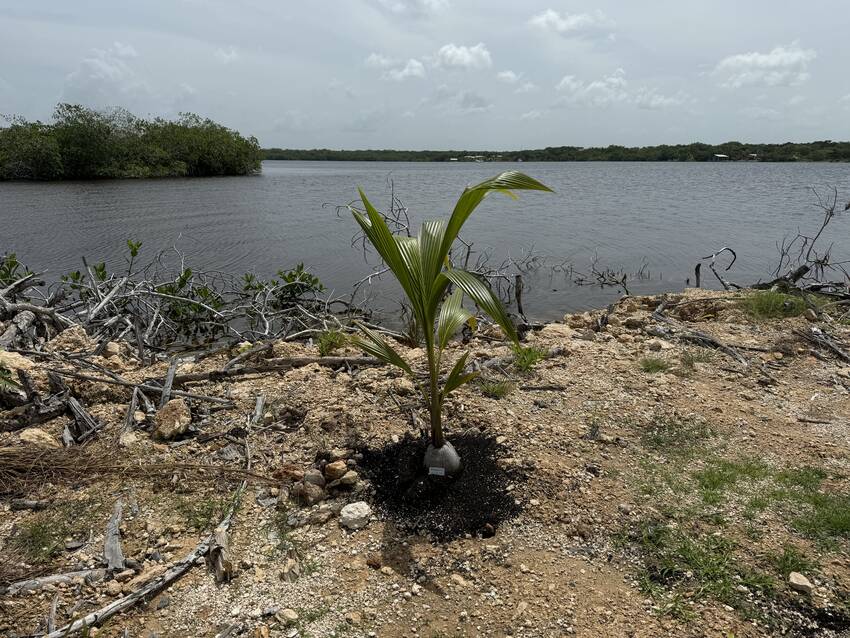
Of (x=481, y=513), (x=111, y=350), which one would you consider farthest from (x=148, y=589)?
(x=111, y=350)

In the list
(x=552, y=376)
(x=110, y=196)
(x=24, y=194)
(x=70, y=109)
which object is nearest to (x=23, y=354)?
(x=552, y=376)

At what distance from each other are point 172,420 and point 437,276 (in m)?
2.32

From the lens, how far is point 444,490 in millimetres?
3041

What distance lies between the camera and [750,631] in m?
2.17

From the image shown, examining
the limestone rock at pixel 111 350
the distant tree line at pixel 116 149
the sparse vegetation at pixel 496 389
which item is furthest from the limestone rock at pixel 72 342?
the distant tree line at pixel 116 149

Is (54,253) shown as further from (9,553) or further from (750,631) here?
(750,631)

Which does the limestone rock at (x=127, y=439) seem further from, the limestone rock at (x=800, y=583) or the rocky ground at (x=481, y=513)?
the limestone rock at (x=800, y=583)

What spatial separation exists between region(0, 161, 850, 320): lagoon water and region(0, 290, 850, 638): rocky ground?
578 cm

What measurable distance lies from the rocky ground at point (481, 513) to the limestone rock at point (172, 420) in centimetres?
2

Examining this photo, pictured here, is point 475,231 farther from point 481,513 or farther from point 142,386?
point 481,513

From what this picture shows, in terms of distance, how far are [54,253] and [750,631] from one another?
1642cm

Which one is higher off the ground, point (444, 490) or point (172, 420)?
point (172, 420)

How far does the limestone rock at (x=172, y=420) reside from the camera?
12.0 feet

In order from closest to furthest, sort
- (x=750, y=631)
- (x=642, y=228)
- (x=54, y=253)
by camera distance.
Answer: (x=750, y=631), (x=54, y=253), (x=642, y=228)
